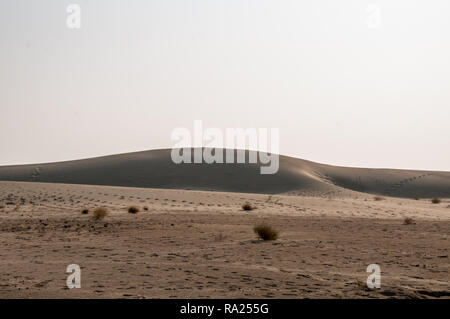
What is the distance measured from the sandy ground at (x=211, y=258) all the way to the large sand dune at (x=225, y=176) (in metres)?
47.2

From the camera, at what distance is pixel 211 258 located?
11906 millimetres

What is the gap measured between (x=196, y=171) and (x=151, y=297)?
7688 cm

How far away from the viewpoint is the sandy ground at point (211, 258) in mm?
8352

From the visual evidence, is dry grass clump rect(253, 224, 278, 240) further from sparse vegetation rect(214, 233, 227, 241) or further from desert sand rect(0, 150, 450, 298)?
sparse vegetation rect(214, 233, 227, 241)

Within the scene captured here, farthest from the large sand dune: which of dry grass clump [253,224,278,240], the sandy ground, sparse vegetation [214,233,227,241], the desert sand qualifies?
dry grass clump [253,224,278,240]

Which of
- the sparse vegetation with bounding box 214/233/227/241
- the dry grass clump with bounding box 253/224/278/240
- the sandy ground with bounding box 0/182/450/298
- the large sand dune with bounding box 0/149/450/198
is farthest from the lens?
the large sand dune with bounding box 0/149/450/198

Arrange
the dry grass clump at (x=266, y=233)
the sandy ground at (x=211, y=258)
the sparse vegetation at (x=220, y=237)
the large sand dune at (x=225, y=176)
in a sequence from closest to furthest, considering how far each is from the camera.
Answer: the sandy ground at (x=211, y=258), the dry grass clump at (x=266, y=233), the sparse vegetation at (x=220, y=237), the large sand dune at (x=225, y=176)

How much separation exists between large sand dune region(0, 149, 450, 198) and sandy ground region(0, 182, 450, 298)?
4724cm

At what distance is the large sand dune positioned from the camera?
76500 mm

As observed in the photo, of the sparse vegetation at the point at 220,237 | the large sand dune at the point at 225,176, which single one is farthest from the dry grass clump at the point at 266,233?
the large sand dune at the point at 225,176

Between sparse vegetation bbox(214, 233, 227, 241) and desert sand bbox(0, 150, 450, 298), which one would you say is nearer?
desert sand bbox(0, 150, 450, 298)

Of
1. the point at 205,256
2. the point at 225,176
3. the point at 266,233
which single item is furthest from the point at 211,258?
the point at 225,176

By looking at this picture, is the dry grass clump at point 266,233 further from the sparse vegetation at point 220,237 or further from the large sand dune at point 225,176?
the large sand dune at point 225,176
